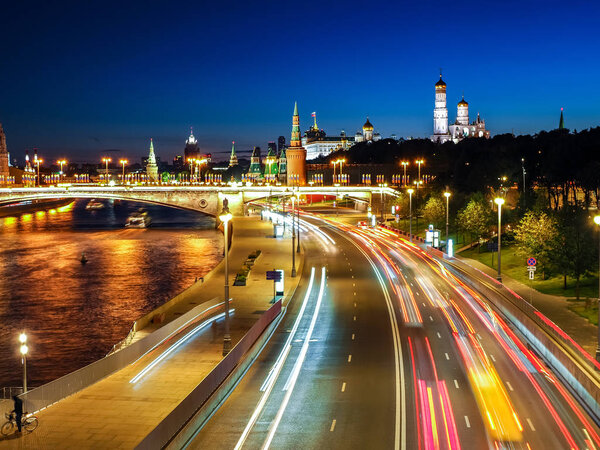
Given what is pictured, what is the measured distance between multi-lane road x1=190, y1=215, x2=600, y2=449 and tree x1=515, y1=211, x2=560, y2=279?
6.51m

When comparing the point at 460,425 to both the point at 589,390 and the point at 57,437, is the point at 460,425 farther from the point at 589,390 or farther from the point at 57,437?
the point at 57,437

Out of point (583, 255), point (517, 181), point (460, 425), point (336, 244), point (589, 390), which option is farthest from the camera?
point (517, 181)

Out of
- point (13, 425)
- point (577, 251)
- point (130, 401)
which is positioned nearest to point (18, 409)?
point (13, 425)

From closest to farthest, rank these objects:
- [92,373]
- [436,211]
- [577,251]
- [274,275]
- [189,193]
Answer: [92,373], [274,275], [577,251], [436,211], [189,193]

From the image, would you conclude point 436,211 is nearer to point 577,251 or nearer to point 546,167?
point 546,167

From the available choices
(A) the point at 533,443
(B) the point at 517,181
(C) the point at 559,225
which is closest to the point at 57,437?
(A) the point at 533,443

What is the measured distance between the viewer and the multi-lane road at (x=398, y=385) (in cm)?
2112

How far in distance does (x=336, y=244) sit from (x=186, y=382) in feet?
184

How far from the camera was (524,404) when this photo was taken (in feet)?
79.0

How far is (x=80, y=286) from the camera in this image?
204 feet

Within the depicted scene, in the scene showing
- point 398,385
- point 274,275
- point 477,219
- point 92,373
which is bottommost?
point 398,385

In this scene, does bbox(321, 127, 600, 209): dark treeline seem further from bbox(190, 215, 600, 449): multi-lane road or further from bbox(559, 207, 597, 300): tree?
bbox(190, 215, 600, 449): multi-lane road

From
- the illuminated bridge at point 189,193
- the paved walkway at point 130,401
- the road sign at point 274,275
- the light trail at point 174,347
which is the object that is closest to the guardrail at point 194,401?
the paved walkway at point 130,401

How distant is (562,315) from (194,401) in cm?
2461
